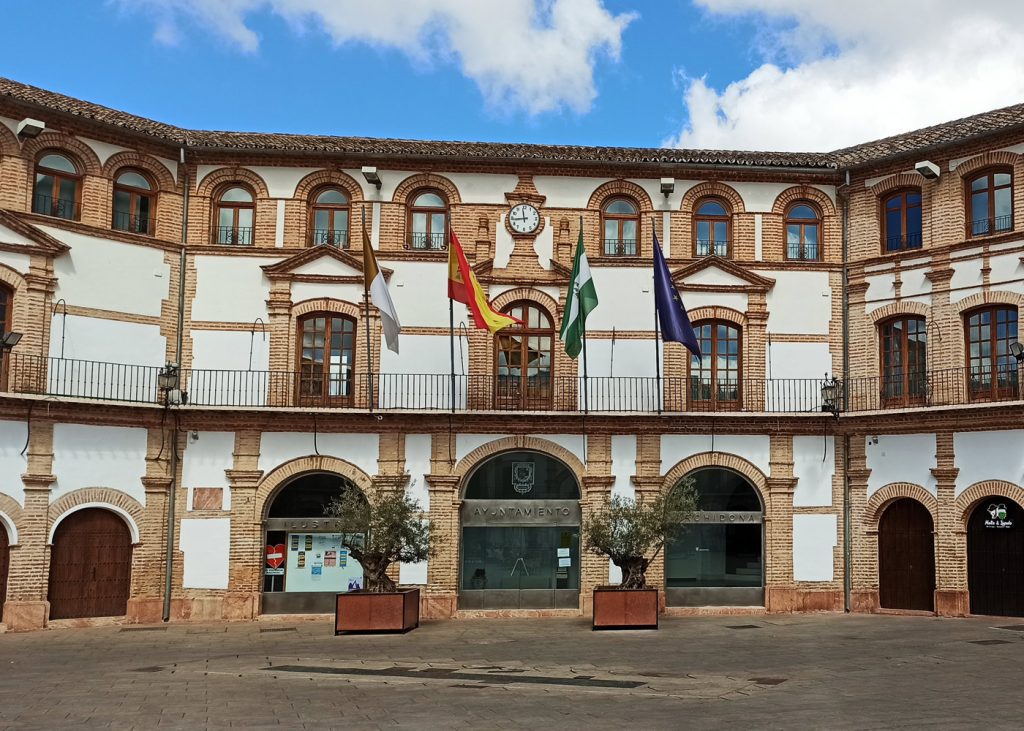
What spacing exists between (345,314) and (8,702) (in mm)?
12159

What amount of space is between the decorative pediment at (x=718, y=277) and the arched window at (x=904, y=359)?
289 cm

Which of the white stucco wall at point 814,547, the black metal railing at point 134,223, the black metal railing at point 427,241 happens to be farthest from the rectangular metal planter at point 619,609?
the black metal railing at point 134,223

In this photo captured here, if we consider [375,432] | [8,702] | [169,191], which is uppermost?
[169,191]

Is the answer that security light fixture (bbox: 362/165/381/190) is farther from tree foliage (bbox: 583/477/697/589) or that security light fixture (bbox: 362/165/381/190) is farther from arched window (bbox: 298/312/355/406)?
tree foliage (bbox: 583/477/697/589)

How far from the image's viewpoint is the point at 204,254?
23750mm

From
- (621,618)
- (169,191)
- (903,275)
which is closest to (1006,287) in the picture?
(903,275)

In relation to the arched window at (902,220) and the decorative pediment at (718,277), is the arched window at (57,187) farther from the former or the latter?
the arched window at (902,220)

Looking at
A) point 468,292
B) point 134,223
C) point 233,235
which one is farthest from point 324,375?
point 134,223

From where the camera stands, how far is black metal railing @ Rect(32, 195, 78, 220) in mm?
22062

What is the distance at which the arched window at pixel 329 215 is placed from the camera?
24.3 metres

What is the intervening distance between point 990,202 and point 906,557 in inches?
310

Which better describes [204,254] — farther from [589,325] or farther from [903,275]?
[903,275]

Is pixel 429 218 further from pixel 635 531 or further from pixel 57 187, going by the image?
pixel 635 531

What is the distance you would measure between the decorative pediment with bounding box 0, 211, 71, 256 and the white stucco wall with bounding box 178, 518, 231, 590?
20.8ft
